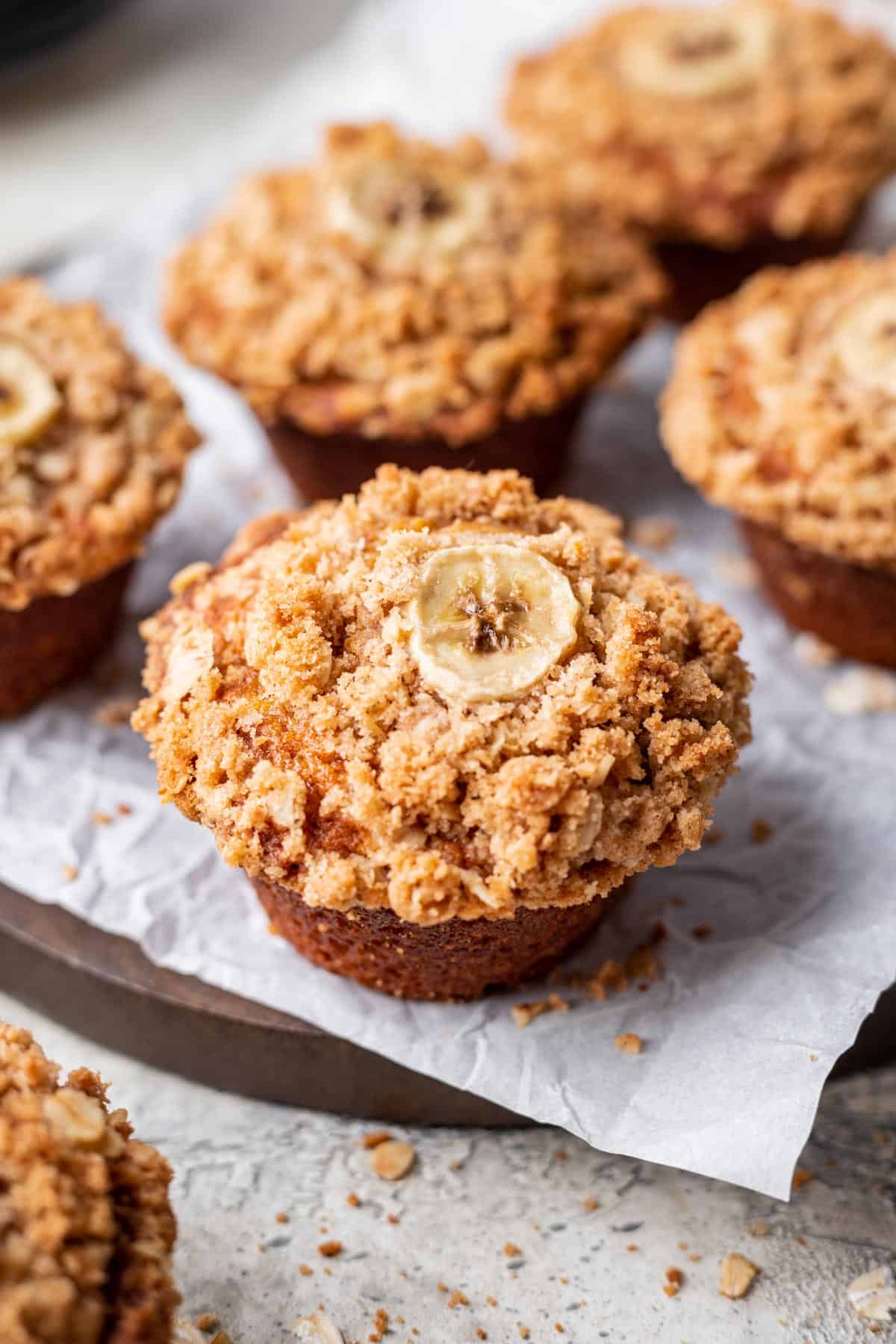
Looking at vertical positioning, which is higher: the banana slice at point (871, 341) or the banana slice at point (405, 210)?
the banana slice at point (405, 210)

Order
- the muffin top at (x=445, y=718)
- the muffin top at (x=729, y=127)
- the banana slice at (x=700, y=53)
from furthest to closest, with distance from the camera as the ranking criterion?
the banana slice at (x=700, y=53) < the muffin top at (x=729, y=127) < the muffin top at (x=445, y=718)

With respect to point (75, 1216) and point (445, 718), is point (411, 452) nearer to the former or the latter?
point (445, 718)

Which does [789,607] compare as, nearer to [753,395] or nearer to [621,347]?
[753,395]

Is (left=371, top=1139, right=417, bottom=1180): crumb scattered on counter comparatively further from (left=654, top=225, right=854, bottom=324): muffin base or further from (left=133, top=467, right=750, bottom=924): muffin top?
(left=654, top=225, right=854, bottom=324): muffin base

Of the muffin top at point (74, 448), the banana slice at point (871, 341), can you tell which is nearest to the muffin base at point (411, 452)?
the muffin top at point (74, 448)

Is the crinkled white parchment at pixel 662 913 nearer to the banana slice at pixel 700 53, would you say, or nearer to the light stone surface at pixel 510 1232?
the light stone surface at pixel 510 1232

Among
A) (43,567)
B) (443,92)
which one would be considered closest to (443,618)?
(43,567)

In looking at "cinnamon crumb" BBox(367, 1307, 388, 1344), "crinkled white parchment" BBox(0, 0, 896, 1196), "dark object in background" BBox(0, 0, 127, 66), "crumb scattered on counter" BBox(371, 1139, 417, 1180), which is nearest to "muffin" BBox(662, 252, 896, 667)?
"crinkled white parchment" BBox(0, 0, 896, 1196)
